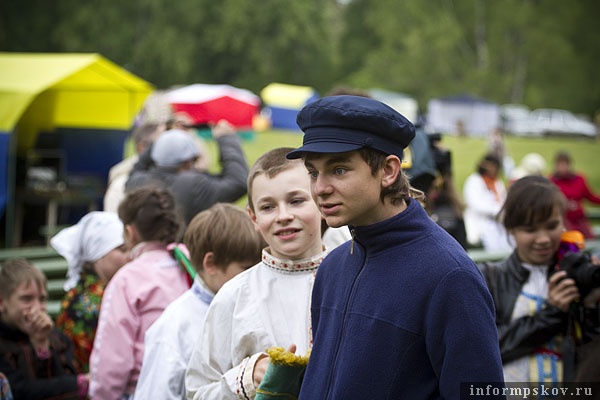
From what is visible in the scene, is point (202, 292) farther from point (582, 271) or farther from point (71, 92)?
point (71, 92)

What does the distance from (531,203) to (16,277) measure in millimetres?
2609

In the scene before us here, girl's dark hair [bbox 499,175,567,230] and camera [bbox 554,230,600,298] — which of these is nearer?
camera [bbox 554,230,600,298]

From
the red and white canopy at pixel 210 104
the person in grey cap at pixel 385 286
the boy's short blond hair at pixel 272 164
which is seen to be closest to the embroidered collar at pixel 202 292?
the boy's short blond hair at pixel 272 164

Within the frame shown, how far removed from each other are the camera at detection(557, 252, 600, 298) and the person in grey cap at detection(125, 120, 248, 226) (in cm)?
257

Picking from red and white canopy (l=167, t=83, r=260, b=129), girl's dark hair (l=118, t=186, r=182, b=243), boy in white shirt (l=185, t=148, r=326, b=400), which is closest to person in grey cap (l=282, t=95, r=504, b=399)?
boy in white shirt (l=185, t=148, r=326, b=400)

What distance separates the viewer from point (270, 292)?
2.76 m

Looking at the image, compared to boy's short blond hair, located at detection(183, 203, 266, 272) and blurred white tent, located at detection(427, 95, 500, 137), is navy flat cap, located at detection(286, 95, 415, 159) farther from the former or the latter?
blurred white tent, located at detection(427, 95, 500, 137)

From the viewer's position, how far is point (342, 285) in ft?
7.32

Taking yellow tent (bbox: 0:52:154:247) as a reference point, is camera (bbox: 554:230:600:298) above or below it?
below

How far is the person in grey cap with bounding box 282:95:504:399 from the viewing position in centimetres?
196

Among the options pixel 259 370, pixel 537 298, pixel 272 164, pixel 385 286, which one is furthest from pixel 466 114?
pixel 385 286

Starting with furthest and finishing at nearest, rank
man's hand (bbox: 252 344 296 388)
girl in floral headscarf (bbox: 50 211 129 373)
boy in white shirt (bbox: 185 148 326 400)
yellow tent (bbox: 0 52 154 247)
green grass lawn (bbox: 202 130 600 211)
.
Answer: green grass lawn (bbox: 202 130 600 211), yellow tent (bbox: 0 52 154 247), girl in floral headscarf (bbox: 50 211 129 373), boy in white shirt (bbox: 185 148 326 400), man's hand (bbox: 252 344 296 388)

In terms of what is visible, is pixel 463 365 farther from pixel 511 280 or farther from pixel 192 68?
pixel 192 68

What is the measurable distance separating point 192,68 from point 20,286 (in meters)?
47.0
